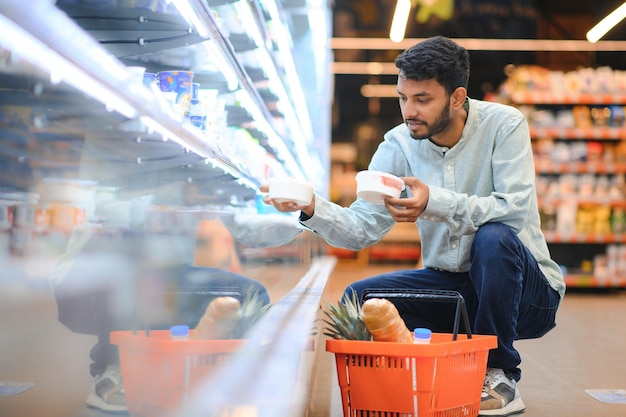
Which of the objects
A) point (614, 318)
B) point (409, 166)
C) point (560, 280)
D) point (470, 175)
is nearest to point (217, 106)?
point (409, 166)

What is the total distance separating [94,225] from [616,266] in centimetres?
750

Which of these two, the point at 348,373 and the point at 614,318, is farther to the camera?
the point at 614,318

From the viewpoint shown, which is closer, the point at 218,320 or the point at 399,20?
the point at 218,320

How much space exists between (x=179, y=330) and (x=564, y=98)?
722cm

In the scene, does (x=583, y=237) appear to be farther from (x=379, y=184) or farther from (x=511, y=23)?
(x=379, y=184)

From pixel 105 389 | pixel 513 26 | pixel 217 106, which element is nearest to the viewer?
pixel 105 389

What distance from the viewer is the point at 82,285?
95cm

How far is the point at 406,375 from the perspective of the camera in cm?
178

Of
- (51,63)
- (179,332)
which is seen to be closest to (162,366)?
(179,332)

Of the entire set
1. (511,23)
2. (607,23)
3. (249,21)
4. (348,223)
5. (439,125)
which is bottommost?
(348,223)

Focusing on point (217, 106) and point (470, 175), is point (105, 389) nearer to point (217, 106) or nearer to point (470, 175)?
point (217, 106)

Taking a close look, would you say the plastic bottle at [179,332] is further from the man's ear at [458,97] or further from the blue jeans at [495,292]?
the man's ear at [458,97]

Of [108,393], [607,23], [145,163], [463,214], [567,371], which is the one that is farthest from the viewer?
[607,23]

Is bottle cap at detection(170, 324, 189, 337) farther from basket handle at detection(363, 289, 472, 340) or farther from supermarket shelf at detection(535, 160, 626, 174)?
supermarket shelf at detection(535, 160, 626, 174)
